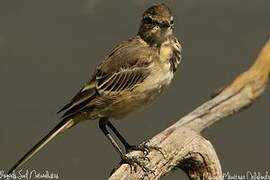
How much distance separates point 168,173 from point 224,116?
46 cm

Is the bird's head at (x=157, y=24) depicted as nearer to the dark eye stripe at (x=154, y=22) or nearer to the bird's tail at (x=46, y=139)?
the dark eye stripe at (x=154, y=22)

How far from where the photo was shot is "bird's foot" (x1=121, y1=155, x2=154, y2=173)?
285 cm

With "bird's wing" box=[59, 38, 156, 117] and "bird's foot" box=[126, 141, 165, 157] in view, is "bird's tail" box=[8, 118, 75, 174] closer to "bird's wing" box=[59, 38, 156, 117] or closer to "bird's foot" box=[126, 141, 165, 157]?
"bird's wing" box=[59, 38, 156, 117]

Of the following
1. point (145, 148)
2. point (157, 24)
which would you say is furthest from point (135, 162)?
point (157, 24)

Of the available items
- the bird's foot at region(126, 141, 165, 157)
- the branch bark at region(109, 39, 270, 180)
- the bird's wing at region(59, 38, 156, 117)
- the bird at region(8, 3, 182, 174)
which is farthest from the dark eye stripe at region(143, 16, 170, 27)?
the bird's foot at region(126, 141, 165, 157)

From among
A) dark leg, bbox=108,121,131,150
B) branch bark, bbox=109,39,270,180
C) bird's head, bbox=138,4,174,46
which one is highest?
bird's head, bbox=138,4,174,46

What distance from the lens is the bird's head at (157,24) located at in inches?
125

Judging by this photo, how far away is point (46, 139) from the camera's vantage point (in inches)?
121

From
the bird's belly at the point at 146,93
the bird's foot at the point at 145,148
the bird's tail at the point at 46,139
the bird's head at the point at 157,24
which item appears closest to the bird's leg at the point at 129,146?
the bird's foot at the point at 145,148

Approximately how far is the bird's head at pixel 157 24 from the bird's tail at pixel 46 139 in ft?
2.29

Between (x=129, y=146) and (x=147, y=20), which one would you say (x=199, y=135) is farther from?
(x=147, y=20)

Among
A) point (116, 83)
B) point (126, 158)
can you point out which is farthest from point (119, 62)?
point (126, 158)

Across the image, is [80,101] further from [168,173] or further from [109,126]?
[168,173]

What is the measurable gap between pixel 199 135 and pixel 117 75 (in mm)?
655
